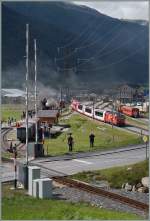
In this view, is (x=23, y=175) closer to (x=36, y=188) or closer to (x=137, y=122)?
(x=36, y=188)

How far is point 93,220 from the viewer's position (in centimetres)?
1923

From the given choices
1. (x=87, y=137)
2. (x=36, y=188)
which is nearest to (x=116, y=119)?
(x=87, y=137)

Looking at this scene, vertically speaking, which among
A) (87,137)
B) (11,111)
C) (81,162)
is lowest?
(81,162)

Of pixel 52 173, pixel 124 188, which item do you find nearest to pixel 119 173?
pixel 124 188

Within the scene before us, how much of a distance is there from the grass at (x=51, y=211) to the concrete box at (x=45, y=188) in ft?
2.04

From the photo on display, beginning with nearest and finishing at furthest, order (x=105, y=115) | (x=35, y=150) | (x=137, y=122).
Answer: (x=35, y=150)
(x=105, y=115)
(x=137, y=122)

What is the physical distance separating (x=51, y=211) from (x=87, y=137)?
31.4m

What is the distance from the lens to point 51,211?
21.5 metres

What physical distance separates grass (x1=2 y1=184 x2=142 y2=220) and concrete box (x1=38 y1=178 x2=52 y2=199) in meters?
0.62

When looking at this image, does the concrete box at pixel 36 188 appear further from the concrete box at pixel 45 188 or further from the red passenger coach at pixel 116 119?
the red passenger coach at pixel 116 119

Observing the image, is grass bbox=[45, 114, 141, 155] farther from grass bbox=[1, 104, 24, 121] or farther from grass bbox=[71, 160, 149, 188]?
grass bbox=[1, 104, 24, 121]

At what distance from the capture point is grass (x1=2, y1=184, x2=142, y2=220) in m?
20.4

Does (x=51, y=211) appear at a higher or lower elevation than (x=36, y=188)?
lower

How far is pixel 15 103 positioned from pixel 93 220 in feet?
277
